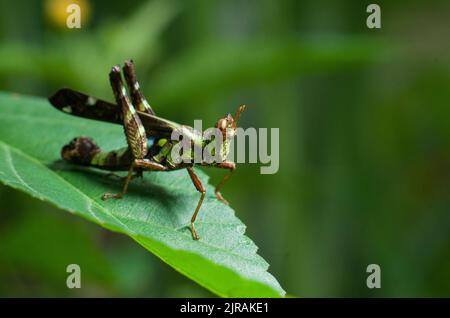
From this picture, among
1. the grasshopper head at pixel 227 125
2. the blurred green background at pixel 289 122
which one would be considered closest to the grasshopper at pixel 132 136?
the grasshopper head at pixel 227 125

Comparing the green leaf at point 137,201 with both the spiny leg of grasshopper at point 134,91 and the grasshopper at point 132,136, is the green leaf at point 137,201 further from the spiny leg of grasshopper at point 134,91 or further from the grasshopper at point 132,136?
the spiny leg of grasshopper at point 134,91

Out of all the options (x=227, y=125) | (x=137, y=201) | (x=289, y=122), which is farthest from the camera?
(x=289, y=122)

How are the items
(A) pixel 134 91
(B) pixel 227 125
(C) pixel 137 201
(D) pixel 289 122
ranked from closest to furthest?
(C) pixel 137 201, (B) pixel 227 125, (A) pixel 134 91, (D) pixel 289 122

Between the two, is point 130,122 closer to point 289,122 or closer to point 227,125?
point 227,125

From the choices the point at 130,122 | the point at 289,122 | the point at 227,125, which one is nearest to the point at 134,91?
the point at 130,122

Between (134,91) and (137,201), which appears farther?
(134,91)

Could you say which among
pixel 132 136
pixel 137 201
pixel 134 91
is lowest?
pixel 137 201
